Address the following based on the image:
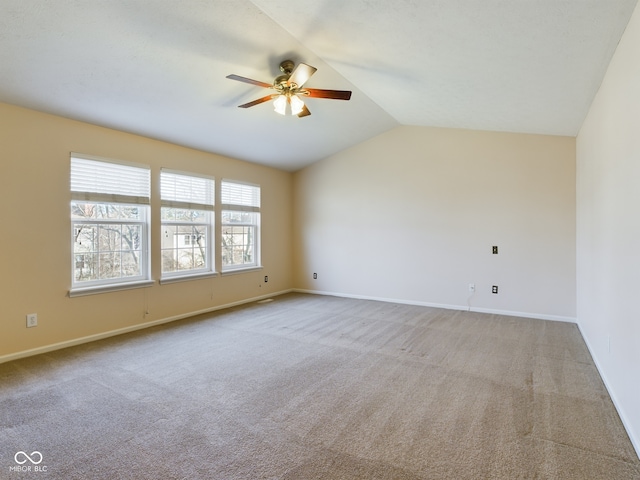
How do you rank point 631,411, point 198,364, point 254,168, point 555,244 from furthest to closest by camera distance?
point 254,168 → point 555,244 → point 198,364 → point 631,411

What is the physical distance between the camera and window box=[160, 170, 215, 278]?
4.74 metres

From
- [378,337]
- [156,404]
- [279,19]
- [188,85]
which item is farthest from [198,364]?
[279,19]

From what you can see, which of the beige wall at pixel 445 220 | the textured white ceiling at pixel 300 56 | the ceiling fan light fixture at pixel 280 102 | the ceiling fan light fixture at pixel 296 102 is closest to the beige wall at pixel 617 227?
the textured white ceiling at pixel 300 56

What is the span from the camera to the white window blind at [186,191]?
4691 millimetres

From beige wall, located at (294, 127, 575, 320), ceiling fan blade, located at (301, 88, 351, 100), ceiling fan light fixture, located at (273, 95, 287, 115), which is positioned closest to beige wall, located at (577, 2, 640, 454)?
beige wall, located at (294, 127, 575, 320)

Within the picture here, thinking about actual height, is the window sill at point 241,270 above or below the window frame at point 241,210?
below

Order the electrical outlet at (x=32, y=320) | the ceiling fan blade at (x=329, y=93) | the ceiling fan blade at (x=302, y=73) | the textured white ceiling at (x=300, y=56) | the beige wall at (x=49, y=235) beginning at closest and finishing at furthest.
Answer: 1. the textured white ceiling at (x=300, y=56)
2. the ceiling fan blade at (x=302, y=73)
3. the ceiling fan blade at (x=329, y=93)
4. the beige wall at (x=49, y=235)
5. the electrical outlet at (x=32, y=320)

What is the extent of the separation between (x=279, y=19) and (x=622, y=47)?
98.1 inches

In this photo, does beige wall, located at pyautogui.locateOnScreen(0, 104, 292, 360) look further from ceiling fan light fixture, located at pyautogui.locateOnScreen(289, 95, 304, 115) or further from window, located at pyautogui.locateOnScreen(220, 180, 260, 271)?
ceiling fan light fixture, located at pyautogui.locateOnScreen(289, 95, 304, 115)

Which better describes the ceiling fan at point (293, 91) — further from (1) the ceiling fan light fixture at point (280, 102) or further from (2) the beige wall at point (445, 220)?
(2) the beige wall at point (445, 220)

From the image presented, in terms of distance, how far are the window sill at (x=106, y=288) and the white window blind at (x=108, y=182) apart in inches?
39.7

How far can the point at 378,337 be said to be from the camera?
405 cm

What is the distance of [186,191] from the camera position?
195 inches

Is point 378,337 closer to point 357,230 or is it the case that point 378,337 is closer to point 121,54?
point 357,230
